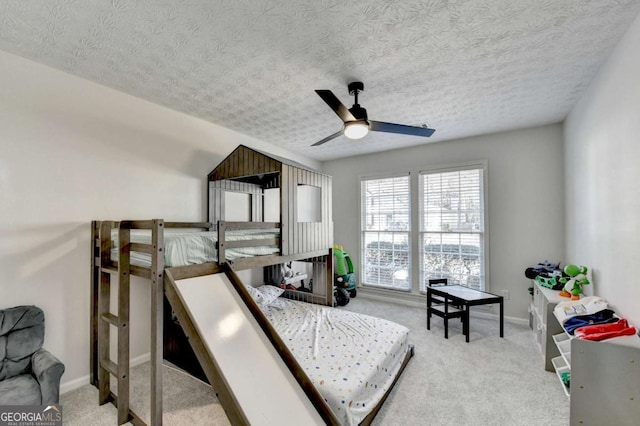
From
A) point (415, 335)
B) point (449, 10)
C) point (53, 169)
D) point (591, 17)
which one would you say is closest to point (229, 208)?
point (53, 169)

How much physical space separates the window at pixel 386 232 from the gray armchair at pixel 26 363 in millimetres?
4291

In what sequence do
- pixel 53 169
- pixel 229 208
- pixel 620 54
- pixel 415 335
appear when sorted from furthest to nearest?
1. pixel 229 208
2. pixel 415 335
3. pixel 53 169
4. pixel 620 54

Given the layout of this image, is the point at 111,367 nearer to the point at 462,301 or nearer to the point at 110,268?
the point at 110,268

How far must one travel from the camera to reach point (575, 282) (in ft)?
8.50

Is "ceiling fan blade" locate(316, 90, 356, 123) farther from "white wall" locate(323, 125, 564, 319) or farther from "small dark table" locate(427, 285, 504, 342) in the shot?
"white wall" locate(323, 125, 564, 319)

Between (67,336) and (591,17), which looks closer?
(591,17)

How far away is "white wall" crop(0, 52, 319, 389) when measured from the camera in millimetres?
2146

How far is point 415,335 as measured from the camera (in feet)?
11.3

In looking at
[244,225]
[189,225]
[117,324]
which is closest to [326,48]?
[244,225]

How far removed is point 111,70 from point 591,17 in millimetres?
3527

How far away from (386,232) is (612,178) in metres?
3.12

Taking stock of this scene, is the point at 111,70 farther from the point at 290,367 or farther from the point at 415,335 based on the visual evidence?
the point at 415,335

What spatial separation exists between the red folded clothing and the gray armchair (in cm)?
347

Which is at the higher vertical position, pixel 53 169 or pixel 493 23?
pixel 493 23
